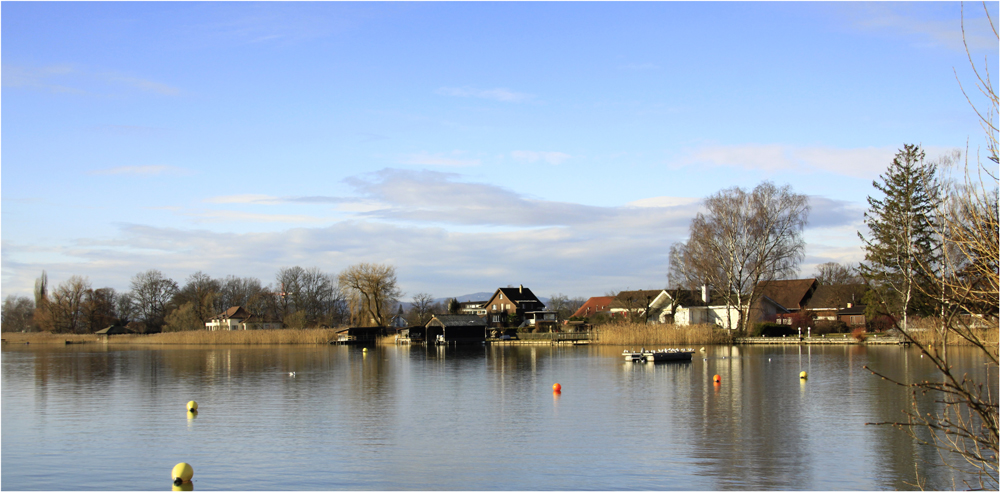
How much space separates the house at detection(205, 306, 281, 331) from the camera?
343ft

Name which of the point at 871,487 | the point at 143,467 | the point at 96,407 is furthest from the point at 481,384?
the point at 871,487

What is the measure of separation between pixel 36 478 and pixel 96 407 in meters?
12.0

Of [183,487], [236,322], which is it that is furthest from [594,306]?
[183,487]

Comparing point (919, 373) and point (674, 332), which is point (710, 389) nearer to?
point (919, 373)

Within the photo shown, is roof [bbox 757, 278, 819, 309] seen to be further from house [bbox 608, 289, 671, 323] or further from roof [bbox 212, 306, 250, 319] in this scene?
roof [bbox 212, 306, 250, 319]

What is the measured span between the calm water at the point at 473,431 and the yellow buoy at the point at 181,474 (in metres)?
0.29

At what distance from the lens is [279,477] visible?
15.0 metres

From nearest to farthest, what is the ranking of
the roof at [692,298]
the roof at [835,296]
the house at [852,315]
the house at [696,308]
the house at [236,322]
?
the house at [852,315] → the house at [696,308] → the roof at [692,298] → the roof at [835,296] → the house at [236,322]

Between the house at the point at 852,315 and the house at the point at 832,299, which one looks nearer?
the house at the point at 852,315

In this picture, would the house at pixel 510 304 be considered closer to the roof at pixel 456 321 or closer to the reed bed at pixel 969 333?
the roof at pixel 456 321

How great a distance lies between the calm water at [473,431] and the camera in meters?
14.9

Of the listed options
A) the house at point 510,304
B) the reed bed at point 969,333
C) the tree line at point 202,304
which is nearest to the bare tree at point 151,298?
the tree line at point 202,304

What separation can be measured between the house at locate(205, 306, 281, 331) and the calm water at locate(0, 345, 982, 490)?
66751mm

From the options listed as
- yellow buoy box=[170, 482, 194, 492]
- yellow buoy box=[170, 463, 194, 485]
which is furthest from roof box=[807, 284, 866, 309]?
yellow buoy box=[170, 482, 194, 492]
